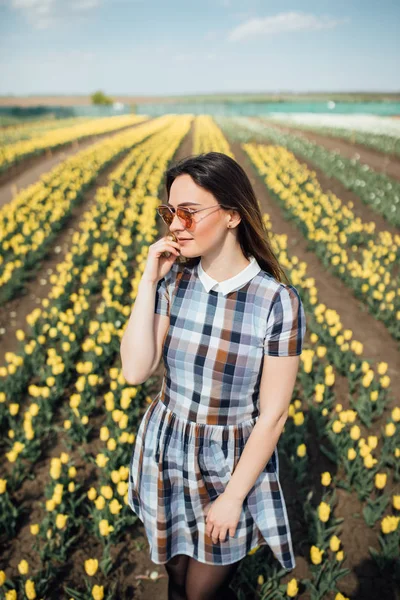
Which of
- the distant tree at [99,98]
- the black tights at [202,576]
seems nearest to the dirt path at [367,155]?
the black tights at [202,576]

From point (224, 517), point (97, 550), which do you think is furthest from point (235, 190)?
point (97, 550)

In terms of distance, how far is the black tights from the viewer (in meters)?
1.71

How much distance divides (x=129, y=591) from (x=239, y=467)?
172 cm

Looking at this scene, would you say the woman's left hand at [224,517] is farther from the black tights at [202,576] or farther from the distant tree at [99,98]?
the distant tree at [99,98]

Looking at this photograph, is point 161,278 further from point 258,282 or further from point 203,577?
point 203,577

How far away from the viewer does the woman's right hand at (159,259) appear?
1541 millimetres

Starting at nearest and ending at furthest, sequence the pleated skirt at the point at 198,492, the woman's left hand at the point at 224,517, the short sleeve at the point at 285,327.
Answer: the short sleeve at the point at 285,327
the woman's left hand at the point at 224,517
the pleated skirt at the point at 198,492

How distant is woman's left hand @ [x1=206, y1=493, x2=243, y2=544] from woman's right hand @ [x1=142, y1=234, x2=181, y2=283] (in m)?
0.88

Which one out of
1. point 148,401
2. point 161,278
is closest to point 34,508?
point 148,401

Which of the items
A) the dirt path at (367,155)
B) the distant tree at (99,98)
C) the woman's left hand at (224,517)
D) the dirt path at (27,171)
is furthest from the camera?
the distant tree at (99,98)

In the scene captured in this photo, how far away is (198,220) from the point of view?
147 centimetres

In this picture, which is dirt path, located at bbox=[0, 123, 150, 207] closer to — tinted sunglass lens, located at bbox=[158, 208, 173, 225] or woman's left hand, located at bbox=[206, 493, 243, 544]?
tinted sunglass lens, located at bbox=[158, 208, 173, 225]

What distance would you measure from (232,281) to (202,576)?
4.19 ft

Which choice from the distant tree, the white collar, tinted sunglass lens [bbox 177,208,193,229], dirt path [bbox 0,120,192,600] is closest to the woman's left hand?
the white collar
